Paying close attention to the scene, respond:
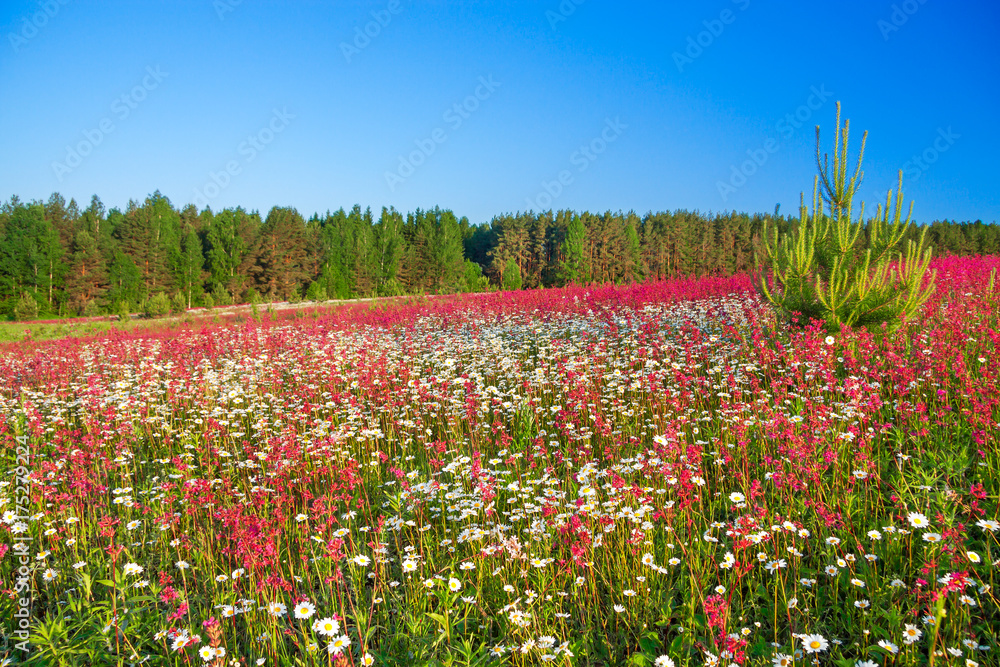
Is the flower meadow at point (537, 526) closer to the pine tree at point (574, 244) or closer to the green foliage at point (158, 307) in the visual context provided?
the green foliage at point (158, 307)

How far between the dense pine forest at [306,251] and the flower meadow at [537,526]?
1063 inches

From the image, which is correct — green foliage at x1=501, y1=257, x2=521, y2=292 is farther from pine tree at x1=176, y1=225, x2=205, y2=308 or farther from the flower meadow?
the flower meadow

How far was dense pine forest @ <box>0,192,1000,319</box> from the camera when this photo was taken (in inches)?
1729

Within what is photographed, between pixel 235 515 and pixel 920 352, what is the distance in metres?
6.85

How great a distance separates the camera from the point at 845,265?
6875mm

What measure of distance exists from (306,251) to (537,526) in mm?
58765

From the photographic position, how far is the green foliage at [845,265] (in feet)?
20.8

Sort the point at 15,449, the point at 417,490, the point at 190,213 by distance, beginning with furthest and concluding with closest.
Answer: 1. the point at 190,213
2. the point at 15,449
3. the point at 417,490

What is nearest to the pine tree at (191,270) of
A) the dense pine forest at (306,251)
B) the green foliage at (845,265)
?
the dense pine forest at (306,251)

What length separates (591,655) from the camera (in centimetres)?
247

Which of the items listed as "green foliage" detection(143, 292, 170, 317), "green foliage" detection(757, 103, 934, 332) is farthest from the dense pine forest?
"green foliage" detection(757, 103, 934, 332)

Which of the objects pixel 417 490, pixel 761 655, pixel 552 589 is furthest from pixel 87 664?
pixel 761 655

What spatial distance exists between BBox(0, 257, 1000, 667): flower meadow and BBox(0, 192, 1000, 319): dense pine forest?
2701 cm

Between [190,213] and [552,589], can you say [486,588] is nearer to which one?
[552,589]
